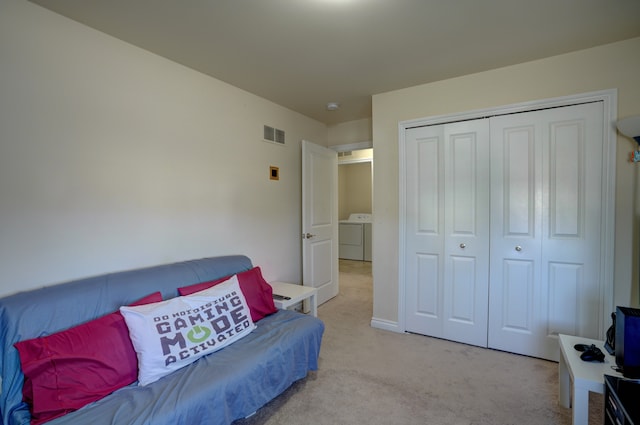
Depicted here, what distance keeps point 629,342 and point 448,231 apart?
143 centimetres

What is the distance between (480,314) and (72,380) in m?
2.85

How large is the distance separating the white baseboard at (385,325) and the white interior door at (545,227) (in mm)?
838

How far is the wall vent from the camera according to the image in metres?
3.16

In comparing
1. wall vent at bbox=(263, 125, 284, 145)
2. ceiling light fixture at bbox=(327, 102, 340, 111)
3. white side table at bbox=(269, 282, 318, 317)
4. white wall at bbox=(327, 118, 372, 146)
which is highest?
ceiling light fixture at bbox=(327, 102, 340, 111)

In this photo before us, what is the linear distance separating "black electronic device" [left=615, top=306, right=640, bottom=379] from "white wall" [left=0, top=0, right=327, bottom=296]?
2664 millimetres

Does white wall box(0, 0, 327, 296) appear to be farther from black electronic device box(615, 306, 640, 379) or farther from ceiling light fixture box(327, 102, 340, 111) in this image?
black electronic device box(615, 306, 640, 379)

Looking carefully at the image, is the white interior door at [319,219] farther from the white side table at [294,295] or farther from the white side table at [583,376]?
the white side table at [583,376]

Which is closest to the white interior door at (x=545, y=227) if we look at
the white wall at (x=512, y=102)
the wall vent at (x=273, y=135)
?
the white wall at (x=512, y=102)

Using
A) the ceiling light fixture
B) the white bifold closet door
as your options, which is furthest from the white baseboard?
the ceiling light fixture

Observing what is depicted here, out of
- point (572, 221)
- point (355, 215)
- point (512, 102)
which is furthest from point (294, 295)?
point (355, 215)

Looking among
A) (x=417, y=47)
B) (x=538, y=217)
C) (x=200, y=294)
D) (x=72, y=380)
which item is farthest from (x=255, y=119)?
(x=538, y=217)

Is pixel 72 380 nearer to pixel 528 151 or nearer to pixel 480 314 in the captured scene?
pixel 480 314

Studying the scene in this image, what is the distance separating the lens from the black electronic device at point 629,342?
1.35 m

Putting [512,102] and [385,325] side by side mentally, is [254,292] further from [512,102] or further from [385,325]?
[512,102]
